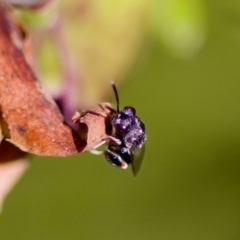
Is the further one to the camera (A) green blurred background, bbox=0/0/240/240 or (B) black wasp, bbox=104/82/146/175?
(A) green blurred background, bbox=0/0/240/240

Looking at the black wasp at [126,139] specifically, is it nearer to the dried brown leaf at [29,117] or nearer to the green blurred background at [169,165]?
the dried brown leaf at [29,117]

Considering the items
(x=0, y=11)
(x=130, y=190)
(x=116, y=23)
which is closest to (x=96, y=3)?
(x=116, y=23)

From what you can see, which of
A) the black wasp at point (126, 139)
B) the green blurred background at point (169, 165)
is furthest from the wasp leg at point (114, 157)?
the green blurred background at point (169, 165)

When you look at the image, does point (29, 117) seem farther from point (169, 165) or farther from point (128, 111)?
point (169, 165)

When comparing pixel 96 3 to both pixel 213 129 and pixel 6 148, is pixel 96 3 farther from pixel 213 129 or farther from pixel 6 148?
pixel 213 129

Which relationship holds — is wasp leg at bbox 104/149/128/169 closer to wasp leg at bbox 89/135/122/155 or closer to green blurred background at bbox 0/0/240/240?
wasp leg at bbox 89/135/122/155

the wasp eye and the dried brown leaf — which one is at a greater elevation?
the wasp eye

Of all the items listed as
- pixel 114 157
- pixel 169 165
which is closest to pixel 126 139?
pixel 114 157

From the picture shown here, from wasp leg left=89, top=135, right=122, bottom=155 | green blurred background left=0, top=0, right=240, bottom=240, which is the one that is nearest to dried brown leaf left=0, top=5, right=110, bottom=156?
wasp leg left=89, top=135, right=122, bottom=155

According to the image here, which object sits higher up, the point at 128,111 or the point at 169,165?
the point at 128,111
